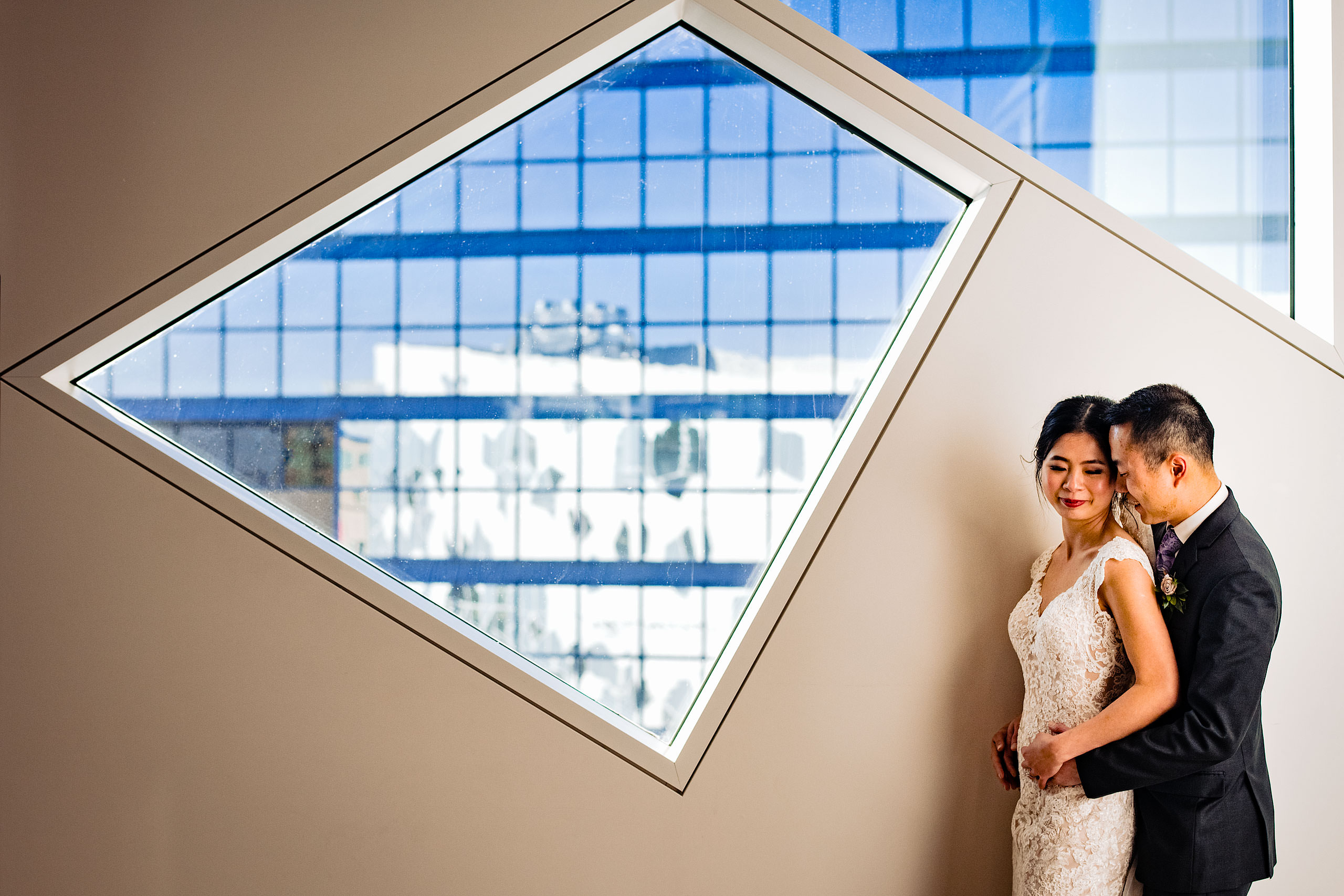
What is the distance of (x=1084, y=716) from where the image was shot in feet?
4.81

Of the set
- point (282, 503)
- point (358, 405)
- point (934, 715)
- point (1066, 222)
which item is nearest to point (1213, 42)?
point (1066, 222)

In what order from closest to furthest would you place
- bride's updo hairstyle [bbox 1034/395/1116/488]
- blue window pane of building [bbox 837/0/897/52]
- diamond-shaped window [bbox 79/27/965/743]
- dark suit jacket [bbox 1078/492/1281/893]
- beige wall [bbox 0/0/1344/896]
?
1. dark suit jacket [bbox 1078/492/1281/893]
2. bride's updo hairstyle [bbox 1034/395/1116/488]
3. beige wall [bbox 0/0/1344/896]
4. diamond-shaped window [bbox 79/27/965/743]
5. blue window pane of building [bbox 837/0/897/52]

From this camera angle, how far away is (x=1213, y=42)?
206cm

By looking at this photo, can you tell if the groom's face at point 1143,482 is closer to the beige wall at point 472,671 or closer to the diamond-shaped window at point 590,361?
the beige wall at point 472,671

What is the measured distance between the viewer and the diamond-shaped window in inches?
74.9

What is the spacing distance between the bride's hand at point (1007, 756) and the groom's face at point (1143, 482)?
0.54 m

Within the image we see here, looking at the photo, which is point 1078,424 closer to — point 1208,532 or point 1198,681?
point 1208,532

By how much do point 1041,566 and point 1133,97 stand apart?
51.4 inches

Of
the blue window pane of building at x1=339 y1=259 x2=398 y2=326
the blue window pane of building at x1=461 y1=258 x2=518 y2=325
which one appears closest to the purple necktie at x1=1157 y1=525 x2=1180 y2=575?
the blue window pane of building at x1=461 y1=258 x2=518 y2=325

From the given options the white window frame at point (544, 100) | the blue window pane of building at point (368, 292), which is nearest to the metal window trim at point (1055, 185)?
the white window frame at point (544, 100)

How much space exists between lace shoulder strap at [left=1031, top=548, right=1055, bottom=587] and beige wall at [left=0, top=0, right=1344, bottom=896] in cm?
9

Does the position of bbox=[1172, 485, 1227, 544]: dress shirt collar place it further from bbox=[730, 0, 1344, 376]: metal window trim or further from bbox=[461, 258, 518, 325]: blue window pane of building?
bbox=[461, 258, 518, 325]: blue window pane of building

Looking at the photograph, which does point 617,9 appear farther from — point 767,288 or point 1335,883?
point 1335,883

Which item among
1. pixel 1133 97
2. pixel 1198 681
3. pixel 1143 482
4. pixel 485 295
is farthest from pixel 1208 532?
pixel 485 295
